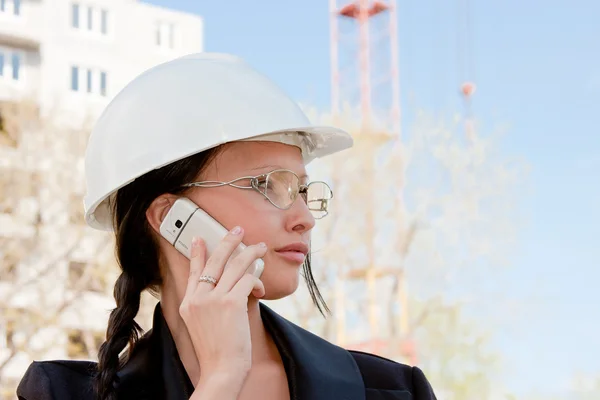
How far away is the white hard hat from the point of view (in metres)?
1.79

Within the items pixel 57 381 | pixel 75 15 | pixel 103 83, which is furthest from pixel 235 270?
pixel 75 15

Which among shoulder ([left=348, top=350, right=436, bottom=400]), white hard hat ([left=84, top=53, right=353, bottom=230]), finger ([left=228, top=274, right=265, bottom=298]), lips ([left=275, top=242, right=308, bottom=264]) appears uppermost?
white hard hat ([left=84, top=53, right=353, bottom=230])

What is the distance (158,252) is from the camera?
1901 mm

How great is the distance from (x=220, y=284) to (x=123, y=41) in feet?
72.6

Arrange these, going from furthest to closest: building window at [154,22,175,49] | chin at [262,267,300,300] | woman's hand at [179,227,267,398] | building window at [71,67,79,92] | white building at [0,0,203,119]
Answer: building window at [154,22,175,49] → building window at [71,67,79,92] → white building at [0,0,203,119] → chin at [262,267,300,300] → woman's hand at [179,227,267,398]

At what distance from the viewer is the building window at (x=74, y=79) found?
22552 mm

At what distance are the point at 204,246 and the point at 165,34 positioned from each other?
23.4m

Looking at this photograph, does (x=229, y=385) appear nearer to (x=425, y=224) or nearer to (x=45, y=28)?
(x=425, y=224)

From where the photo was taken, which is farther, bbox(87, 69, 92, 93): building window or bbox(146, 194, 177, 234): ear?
bbox(87, 69, 92, 93): building window

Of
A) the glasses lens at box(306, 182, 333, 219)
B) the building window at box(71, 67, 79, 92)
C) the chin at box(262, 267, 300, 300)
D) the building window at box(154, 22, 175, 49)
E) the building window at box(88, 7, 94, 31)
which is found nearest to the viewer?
the chin at box(262, 267, 300, 300)

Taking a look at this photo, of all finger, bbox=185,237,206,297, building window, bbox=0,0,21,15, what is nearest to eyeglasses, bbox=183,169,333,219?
finger, bbox=185,237,206,297

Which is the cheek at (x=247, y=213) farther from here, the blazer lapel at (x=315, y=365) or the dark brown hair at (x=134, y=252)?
the blazer lapel at (x=315, y=365)

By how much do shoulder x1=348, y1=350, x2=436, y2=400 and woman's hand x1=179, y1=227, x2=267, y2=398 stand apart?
0.32 metres

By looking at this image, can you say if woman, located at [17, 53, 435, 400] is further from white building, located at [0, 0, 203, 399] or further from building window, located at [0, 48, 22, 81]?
building window, located at [0, 48, 22, 81]
